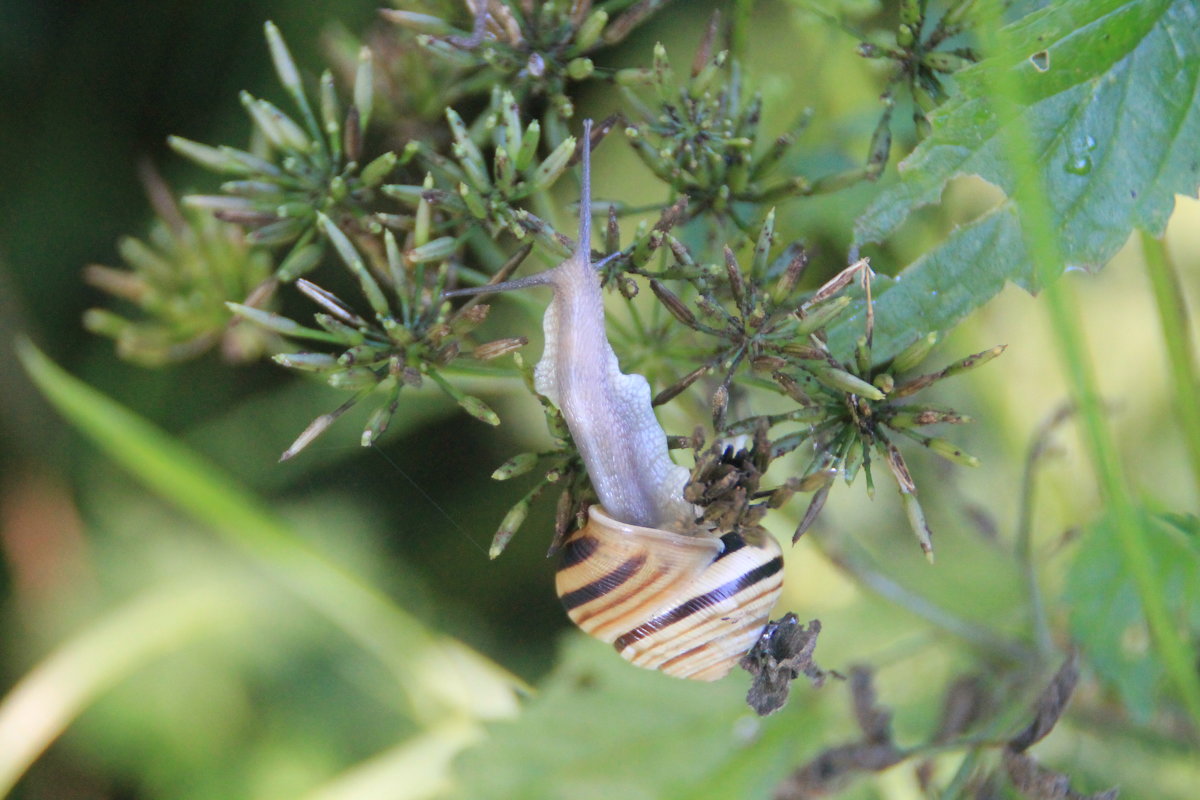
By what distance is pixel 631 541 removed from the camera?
36.0 inches

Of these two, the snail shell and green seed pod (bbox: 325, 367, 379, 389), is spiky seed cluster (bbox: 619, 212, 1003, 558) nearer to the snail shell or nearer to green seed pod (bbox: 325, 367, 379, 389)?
the snail shell

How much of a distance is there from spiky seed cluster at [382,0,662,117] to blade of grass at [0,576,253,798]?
1.26 m

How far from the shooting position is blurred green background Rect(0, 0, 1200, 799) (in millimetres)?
1781

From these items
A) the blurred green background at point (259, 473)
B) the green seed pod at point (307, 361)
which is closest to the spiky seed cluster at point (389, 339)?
the green seed pod at point (307, 361)

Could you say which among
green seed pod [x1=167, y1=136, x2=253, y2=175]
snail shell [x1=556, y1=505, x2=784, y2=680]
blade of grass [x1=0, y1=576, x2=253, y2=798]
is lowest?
blade of grass [x1=0, y1=576, x2=253, y2=798]

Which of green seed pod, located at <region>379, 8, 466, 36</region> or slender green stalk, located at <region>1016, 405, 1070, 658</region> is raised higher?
green seed pod, located at <region>379, 8, 466, 36</region>

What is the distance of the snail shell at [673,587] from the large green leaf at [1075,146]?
24 centimetres

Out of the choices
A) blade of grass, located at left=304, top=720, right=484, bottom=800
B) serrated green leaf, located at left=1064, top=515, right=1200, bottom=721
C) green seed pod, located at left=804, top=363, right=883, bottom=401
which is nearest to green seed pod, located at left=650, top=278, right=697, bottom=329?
green seed pod, located at left=804, top=363, right=883, bottom=401

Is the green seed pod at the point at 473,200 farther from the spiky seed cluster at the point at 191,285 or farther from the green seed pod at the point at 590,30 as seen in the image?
the spiky seed cluster at the point at 191,285

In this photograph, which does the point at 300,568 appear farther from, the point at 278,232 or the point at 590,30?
the point at 590,30

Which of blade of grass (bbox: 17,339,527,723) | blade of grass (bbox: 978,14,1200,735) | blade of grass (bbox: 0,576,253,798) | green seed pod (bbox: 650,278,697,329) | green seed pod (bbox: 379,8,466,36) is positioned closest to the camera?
blade of grass (bbox: 978,14,1200,735)

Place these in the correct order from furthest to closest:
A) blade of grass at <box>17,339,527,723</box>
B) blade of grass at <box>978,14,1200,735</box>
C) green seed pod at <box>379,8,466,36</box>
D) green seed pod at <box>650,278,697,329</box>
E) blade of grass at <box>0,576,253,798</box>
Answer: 1. blade of grass at <box>0,576,253,798</box>
2. blade of grass at <box>17,339,527,723</box>
3. green seed pod at <box>379,8,466,36</box>
4. green seed pod at <box>650,278,697,329</box>
5. blade of grass at <box>978,14,1200,735</box>

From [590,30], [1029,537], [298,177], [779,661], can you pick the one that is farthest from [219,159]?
[1029,537]

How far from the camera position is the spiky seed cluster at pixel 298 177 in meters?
0.97
